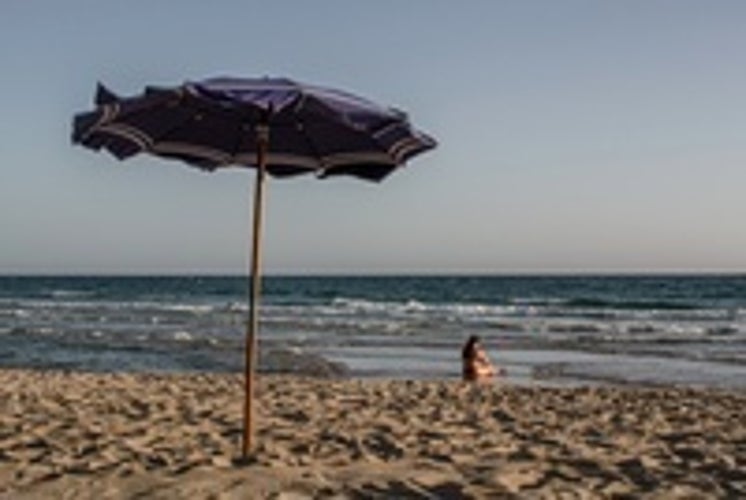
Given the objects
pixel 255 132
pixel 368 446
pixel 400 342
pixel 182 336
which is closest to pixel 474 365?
pixel 368 446

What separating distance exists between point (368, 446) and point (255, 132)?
2.34 m

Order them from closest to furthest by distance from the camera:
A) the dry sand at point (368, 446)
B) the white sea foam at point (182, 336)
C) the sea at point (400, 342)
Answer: the dry sand at point (368, 446) < the sea at point (400, 342) < the white sea foam at point (182, 336)

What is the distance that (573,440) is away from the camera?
7812mm

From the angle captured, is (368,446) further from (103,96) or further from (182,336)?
(182,336)

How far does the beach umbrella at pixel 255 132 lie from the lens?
5781mm

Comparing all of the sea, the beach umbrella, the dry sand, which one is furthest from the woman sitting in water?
the beach umbrella

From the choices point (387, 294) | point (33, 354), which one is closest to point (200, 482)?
point (33, 354)

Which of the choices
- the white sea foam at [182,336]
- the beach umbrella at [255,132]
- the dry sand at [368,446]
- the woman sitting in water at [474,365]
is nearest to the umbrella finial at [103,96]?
the beach umbrella at [255,132]

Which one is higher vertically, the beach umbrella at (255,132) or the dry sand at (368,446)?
the beach umbrella at (255,132)

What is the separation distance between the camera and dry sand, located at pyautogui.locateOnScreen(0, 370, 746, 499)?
5754 mm

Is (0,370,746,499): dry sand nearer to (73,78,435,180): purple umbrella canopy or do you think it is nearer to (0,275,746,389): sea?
(73,78,435,180): purple umbrella canopy

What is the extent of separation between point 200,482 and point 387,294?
2517 inches

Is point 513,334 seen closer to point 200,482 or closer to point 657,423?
point 657,423

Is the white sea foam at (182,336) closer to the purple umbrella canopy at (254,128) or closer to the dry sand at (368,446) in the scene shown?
→ the dry sand at (368,446)
